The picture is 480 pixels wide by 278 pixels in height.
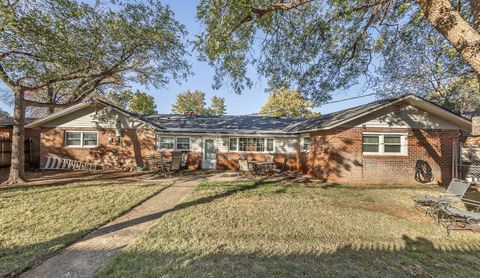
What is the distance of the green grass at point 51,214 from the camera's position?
12.3 ft

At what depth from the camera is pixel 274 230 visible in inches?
189

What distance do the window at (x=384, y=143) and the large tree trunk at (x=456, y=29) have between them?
7059mm

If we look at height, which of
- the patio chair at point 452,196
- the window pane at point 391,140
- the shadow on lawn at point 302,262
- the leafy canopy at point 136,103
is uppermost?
the leafy canopy at point 136,103

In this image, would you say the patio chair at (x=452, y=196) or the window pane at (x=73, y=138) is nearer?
the patio chair at (x=452, y=196)

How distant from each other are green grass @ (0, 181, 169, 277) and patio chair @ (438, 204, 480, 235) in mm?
8760

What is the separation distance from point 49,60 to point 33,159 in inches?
442

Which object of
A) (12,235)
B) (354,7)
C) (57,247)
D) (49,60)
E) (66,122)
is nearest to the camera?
(57,247)

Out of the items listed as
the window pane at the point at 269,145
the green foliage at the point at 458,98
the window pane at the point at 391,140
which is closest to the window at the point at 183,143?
the window pane at the point at 269,145

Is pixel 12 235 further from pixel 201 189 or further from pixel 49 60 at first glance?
pixel 49 60

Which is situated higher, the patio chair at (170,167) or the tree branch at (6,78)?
the tree branch at (6,78)

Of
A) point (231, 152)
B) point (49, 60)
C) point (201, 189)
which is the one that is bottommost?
point (201, 189)

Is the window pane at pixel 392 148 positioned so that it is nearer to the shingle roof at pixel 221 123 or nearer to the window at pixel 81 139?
the shingle roof at pixel 221 123

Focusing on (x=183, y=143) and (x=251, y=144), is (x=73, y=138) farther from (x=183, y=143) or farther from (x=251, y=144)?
(x=251, y=144)

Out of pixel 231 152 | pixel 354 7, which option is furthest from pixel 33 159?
pixel 354 7
